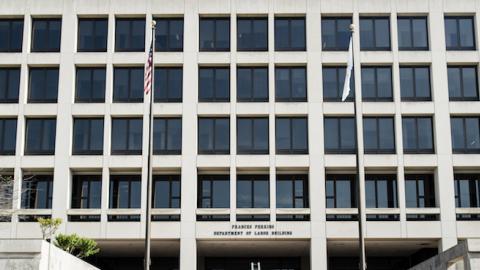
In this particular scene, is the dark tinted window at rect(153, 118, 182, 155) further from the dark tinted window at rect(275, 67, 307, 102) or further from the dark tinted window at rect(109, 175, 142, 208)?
the dark tinted window at rect(275, 67, 307, 102)

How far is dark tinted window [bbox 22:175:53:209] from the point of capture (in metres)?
48.1

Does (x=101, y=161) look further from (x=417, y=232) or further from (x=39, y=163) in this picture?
(x=417, y=232)

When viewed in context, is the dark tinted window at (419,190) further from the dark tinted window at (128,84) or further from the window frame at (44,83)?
the window frame at (44,83)

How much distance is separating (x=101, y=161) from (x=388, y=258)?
2061cm

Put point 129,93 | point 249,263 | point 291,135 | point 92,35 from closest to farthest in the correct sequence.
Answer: point 291,135 < point 129,93 < point 92,35 < point 249,263

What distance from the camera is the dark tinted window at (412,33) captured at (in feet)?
162

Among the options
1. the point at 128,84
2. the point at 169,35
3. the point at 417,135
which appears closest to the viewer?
the point at 417,135

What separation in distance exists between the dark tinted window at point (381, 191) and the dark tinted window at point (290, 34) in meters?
9.41

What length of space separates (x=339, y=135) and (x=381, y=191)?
14.3ft

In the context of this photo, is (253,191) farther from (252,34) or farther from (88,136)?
(88,136)

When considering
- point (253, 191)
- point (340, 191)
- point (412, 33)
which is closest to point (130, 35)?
point (253, 191)

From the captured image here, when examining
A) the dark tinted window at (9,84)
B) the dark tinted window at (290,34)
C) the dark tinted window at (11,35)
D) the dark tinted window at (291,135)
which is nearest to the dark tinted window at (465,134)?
the dark tinted window at (291,135)

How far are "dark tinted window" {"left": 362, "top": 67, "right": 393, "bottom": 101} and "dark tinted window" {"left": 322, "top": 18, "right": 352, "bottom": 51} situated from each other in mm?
2144

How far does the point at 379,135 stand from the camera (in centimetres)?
4834
